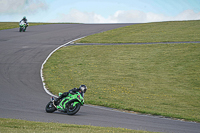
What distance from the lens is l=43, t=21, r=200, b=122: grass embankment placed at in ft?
54.7

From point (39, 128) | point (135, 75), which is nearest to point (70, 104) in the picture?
point (39, 128)

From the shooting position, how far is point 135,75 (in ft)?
79.1

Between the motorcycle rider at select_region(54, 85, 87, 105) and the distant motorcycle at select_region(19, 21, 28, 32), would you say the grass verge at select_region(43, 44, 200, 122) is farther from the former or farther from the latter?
the distant motorcycle at select_region(19, 21, 28, 32)

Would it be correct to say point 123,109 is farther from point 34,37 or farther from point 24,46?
point 34,37

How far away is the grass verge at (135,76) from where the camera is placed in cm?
1664

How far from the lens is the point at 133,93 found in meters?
19.1

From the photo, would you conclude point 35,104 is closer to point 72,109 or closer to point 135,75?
point 72,109

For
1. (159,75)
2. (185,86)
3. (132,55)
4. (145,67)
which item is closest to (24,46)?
(132,55)

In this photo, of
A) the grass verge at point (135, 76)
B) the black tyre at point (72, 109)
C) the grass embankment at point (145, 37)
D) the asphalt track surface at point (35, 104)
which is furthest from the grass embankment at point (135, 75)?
the black tyre at point (72, 109)

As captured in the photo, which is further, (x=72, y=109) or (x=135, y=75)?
(x=135, y=75)

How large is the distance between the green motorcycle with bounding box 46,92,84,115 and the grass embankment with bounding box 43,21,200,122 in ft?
12.7

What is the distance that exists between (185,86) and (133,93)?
5.03 meters

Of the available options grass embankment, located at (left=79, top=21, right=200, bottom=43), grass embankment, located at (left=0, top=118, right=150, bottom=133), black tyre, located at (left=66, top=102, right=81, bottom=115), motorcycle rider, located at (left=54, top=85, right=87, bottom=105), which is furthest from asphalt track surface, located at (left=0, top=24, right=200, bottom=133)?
grass embankment, located at (left=79, top=21, right=200, bottom=43)

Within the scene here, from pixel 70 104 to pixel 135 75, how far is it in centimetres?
1266
